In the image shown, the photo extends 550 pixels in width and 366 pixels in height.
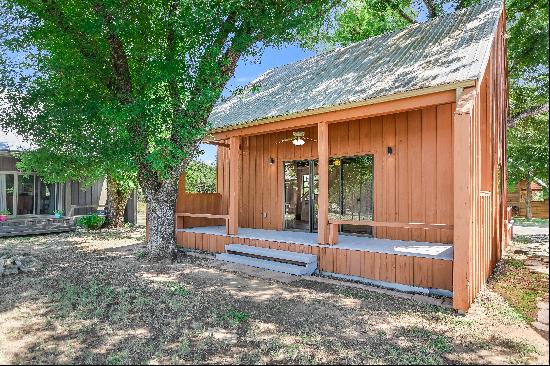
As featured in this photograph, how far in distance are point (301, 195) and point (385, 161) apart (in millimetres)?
2524

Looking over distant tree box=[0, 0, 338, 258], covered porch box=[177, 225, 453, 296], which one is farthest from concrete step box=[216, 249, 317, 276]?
distant tree box=[0, 0, 338, 258]

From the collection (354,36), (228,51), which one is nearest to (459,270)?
(228,51)

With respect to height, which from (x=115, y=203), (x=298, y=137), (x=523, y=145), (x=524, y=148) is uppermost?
(x=523, y=145)

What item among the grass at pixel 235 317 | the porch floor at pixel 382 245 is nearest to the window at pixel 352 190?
the porch floor at pixel 382 245

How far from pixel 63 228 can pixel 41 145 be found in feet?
18.3

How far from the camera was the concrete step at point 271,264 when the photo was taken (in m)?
6.54

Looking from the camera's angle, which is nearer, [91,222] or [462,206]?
[462,206]

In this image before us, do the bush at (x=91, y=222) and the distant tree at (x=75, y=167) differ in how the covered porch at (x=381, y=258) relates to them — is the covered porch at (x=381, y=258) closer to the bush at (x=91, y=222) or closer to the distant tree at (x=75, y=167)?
the distant tree at (x=75, y=167)

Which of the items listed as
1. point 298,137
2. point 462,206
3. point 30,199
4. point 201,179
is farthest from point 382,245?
point 201,179

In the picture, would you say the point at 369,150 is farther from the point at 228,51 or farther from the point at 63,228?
the point at 63,228

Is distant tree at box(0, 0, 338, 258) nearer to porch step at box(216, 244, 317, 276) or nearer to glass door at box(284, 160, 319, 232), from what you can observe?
porch step at box(216, 244, 317, 276)

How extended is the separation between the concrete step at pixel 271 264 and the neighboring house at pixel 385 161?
14cm

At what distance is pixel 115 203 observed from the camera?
14.5m

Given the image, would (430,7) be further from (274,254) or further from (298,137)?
(274,254)
